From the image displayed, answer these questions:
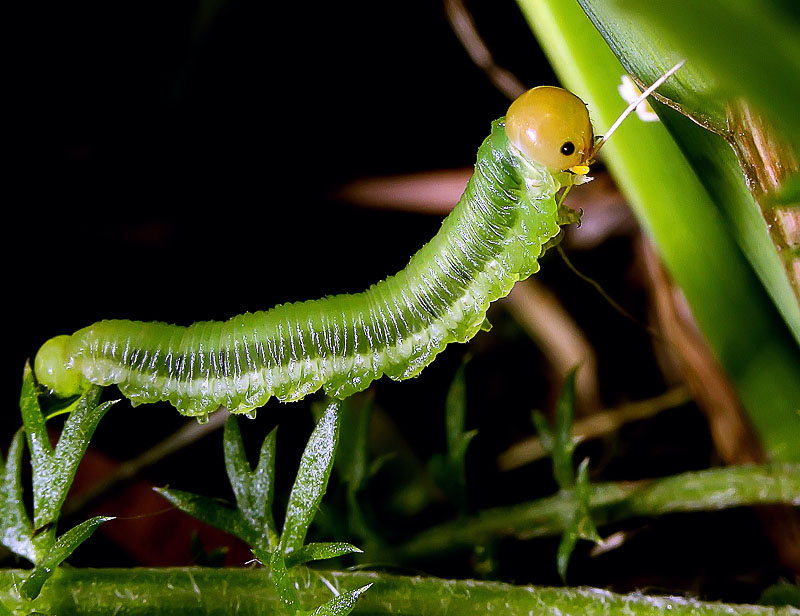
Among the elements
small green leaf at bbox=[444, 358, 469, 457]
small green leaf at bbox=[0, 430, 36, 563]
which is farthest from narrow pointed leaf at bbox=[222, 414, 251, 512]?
small green leaf at bbox=[444, 358, 469, 457]

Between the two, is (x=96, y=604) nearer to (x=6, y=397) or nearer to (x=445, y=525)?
(x=445, y=525)

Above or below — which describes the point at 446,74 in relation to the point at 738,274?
above

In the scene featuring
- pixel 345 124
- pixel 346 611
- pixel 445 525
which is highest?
pixel 345 124

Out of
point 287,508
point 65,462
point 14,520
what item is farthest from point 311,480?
point 14,520

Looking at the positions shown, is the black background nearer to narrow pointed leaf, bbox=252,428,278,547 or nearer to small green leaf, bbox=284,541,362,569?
narrow pointed leaf, bbox=252,428,278,547

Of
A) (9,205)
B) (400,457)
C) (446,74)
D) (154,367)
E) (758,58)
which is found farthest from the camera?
(446,74)

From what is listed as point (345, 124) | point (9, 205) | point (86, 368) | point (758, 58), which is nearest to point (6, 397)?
point (9, 205)

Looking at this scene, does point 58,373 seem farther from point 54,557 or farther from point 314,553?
point 314,553

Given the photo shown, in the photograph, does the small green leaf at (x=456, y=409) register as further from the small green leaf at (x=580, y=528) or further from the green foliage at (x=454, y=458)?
the small green leaf at (x=580, y=528)

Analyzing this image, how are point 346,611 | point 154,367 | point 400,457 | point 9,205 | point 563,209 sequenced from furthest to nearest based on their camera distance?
point 9,205 → point 400,457 → point 154,367 → point 563,209 → point 346,611
